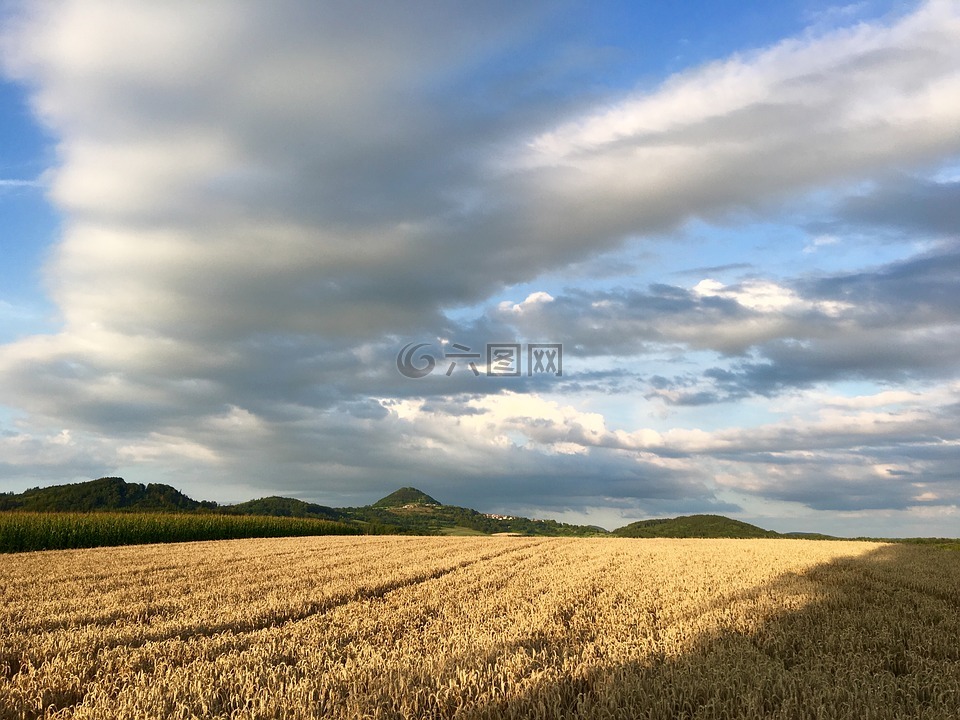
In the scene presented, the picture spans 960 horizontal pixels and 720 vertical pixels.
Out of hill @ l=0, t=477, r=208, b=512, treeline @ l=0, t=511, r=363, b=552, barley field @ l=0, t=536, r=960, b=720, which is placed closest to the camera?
barley field @ l=0, t=536, r=960, b=720

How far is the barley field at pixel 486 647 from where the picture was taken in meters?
6.17

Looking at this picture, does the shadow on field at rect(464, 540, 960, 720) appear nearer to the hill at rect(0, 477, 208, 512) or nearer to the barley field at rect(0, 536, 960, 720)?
Answer: the barley field at rect(0, 536, 960, 720)

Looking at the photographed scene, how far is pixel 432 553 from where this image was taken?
26.9 metres

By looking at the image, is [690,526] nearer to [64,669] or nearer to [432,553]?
[432,553]

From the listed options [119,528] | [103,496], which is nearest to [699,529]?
[119,528]

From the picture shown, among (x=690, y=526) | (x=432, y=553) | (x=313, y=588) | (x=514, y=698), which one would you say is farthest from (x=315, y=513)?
(x=514, y=698)

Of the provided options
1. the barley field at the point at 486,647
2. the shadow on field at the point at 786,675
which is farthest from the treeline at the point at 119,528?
the shadow on field at the point at 786,675

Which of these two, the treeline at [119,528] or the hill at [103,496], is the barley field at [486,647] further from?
the hill at [103,496]

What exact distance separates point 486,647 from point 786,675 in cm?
330

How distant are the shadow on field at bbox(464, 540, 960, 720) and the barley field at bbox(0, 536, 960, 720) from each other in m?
0.03

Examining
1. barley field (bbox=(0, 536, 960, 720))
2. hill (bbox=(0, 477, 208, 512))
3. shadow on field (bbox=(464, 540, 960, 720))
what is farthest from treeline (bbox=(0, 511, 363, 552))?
hill (bbox=(0, 477, 208, 512))

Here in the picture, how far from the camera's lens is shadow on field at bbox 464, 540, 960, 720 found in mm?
5898

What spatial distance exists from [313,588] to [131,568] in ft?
Result: 32.9

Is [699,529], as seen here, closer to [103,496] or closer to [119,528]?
[119,528]
